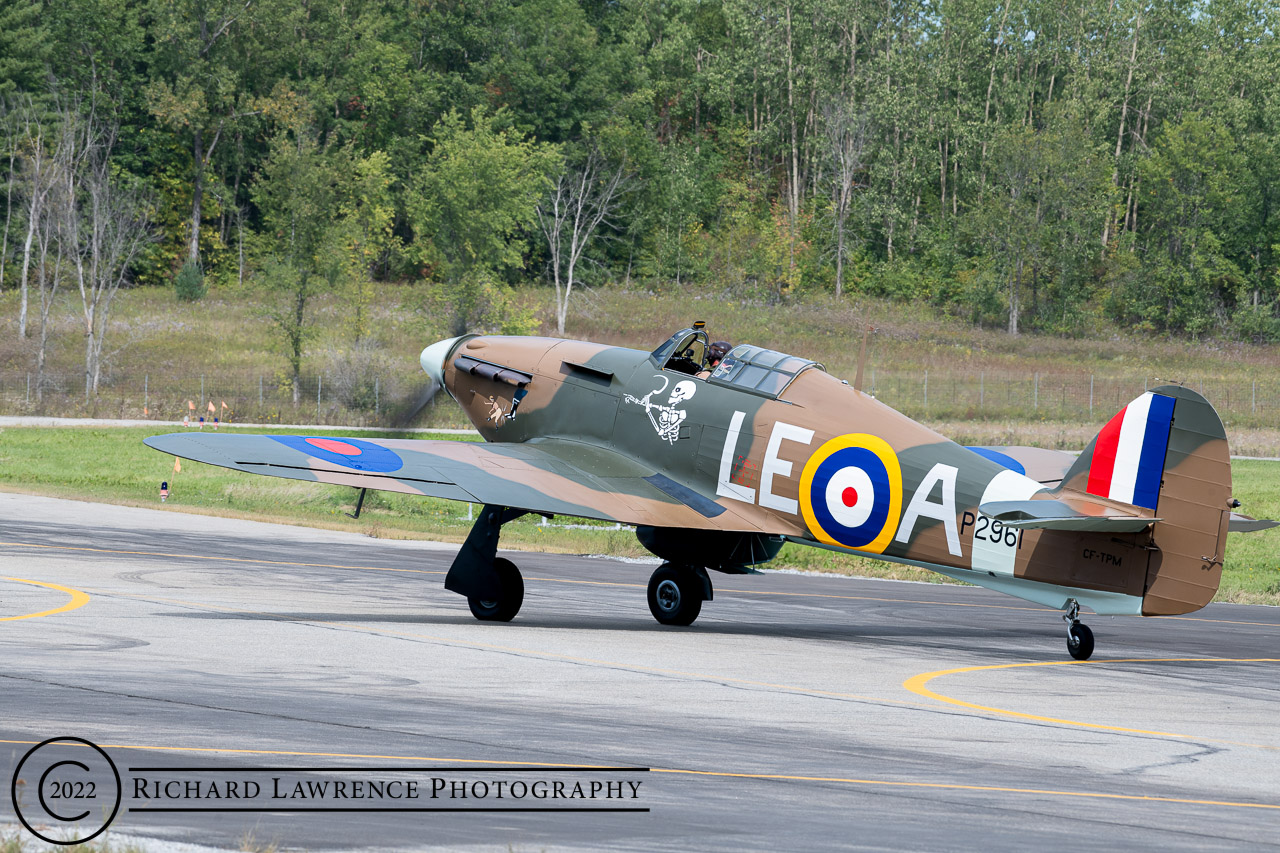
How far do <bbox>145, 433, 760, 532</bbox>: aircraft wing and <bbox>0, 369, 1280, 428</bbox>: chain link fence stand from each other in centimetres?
3948

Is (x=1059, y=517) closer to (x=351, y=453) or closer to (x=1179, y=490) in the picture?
(x=1179, y=490)

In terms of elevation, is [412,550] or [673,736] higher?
[673,736]

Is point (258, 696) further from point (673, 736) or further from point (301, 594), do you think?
point (301, 594)

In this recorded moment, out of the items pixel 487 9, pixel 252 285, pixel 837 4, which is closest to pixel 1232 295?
pixel 837 4

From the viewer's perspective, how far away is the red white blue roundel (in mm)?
14495

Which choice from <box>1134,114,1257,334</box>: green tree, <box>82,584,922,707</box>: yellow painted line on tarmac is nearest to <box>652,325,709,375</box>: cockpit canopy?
<box>82,584,922,707</box>: yellow painted line on tarmac

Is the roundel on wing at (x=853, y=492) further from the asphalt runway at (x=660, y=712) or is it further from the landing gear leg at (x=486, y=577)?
the landing gear leg at (x=486, y=577)

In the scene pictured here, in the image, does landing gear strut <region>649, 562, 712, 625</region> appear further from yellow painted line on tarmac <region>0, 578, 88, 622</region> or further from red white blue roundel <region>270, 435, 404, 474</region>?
yellow painted line on tarmac <region>0, 578, 88, 622</region>

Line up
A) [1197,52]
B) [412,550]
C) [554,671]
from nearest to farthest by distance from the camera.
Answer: [554,671]
[412,550]
[1197,52]

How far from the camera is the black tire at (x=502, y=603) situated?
1609cm

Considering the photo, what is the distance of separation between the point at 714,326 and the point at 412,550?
58701 millimetres

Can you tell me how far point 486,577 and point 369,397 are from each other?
152 ft

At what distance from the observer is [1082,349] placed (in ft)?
268

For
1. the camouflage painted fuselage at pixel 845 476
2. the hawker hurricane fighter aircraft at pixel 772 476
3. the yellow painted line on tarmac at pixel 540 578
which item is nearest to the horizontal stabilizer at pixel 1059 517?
the hawker hurricane fighter aircraft at pixel 772 476
